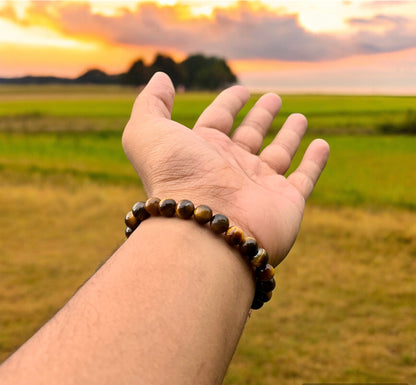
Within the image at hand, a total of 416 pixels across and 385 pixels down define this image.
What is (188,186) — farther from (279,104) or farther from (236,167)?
(279,104)

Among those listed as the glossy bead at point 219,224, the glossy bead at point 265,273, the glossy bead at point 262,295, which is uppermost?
the glossy bead at point 219,224

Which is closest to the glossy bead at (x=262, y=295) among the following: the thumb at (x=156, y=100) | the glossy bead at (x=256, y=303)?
the glossy bead at (x=256, y=303)

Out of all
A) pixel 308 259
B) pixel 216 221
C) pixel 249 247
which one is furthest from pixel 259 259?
pixel 308 259

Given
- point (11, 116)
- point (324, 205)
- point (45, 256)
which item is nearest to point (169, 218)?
point (45, 256)

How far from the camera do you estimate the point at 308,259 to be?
4027 millimetres

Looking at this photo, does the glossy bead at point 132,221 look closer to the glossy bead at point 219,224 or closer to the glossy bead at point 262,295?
the glossy bead at point 219,224

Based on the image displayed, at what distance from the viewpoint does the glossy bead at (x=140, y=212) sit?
4.09 feet

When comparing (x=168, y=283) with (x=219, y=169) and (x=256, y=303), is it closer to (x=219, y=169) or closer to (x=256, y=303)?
(x=256, y=303)

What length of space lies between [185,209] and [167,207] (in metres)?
0.05

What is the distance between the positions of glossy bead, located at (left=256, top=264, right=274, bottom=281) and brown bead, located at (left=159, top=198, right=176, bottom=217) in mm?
285

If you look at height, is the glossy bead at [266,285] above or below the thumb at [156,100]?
below

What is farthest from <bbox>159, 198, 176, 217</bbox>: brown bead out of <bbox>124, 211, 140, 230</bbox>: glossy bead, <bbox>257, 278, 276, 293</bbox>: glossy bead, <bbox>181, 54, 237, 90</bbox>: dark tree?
<bbox>181, 54, 237, 90</bbox>: dark tree

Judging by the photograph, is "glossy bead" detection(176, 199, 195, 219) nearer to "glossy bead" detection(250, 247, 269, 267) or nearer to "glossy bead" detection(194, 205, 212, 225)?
"glossy bead" detection(194, 205, 212, 225)

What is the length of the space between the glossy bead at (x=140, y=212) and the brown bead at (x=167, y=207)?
6 cm
